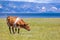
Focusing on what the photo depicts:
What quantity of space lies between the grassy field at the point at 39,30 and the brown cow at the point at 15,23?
0.05m

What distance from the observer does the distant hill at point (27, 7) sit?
7.68 feet

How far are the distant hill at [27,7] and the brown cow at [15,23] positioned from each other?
4.0 inches

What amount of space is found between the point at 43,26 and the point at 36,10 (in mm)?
227

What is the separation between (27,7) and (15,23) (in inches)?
10.2

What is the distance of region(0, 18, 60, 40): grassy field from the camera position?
2322 millimetres

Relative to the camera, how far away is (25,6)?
2.38 metres

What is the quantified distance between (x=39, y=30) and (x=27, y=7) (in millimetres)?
335

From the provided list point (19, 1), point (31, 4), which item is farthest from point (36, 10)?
point (19, 1)

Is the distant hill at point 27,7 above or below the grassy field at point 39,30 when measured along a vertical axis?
above

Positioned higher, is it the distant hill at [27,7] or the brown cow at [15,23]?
the distant hill at [27,7]

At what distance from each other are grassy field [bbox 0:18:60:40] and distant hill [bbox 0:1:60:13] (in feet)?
0.38

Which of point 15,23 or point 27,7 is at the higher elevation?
point 27,7

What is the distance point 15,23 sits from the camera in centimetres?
237

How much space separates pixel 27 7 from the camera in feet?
7.79
